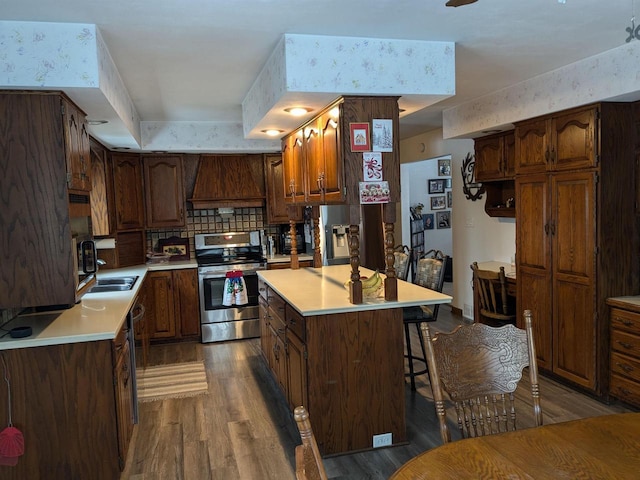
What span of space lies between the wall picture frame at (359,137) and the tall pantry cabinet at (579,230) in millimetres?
1772

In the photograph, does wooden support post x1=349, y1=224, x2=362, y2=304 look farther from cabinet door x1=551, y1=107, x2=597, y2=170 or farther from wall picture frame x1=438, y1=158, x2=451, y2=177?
wall picture frame x1=438, y1=158, x2=451, y2=177

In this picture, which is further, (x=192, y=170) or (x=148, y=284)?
(x=192, y=170)

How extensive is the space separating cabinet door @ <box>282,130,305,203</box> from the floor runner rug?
179 cm

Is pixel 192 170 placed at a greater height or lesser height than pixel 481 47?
lesser

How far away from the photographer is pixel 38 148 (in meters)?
2.80

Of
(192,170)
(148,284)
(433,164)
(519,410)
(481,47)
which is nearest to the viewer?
(481,47)

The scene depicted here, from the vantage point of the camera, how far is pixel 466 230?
629 cm

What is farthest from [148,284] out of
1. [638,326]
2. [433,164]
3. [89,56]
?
[433,164]

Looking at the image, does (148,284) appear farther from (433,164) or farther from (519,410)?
(433,164)

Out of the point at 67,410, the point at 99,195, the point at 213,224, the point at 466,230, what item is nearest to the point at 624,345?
the point at 466,230

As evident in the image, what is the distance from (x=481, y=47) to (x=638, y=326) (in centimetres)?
215

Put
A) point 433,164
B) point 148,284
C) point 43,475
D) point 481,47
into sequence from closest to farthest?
point 43,475
point 481,47
point 148,284
point 433,164

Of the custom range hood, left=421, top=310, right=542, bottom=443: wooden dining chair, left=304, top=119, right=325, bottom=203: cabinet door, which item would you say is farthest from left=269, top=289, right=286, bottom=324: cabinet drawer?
the custom range hood

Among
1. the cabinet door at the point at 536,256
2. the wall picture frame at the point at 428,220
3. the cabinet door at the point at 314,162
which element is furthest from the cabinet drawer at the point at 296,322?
the wall picture frame at the point at 428,220
